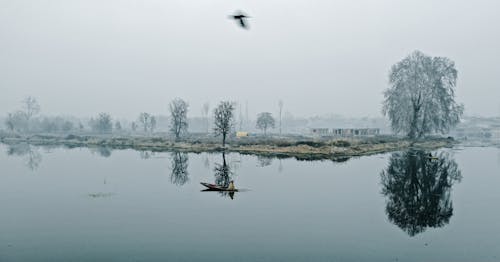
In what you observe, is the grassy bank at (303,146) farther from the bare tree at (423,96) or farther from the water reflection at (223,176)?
the water reflection at (223,176)

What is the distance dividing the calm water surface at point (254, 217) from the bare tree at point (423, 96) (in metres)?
48.5

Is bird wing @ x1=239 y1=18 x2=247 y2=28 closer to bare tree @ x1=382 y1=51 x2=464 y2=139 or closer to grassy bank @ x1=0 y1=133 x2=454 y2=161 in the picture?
grassy bank @ x1=0 y1=133 x2=454 y2=161

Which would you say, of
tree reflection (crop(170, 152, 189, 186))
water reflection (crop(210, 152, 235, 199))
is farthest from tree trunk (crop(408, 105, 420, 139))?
tree reflection (crop(170, 152, 189, 186))

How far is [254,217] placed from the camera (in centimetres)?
2608

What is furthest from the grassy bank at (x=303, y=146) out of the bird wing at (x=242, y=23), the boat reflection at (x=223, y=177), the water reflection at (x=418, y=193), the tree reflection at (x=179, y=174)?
the bird wing at (x=242, y=23)

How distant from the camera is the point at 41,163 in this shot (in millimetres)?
61562

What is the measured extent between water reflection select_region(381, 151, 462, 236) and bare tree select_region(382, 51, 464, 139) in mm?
39410

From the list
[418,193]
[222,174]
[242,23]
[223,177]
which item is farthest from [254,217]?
[222,174]

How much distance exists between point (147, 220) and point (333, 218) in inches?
508

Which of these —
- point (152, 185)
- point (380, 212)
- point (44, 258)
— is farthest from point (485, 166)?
point (44, 258)

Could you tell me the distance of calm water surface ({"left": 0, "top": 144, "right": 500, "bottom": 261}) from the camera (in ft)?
63.6

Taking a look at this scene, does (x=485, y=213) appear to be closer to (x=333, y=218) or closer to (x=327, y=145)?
Answer: (x=333, y=218)

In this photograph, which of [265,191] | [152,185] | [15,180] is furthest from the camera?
[15,180]

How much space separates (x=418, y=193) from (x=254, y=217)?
17818 millimetres
